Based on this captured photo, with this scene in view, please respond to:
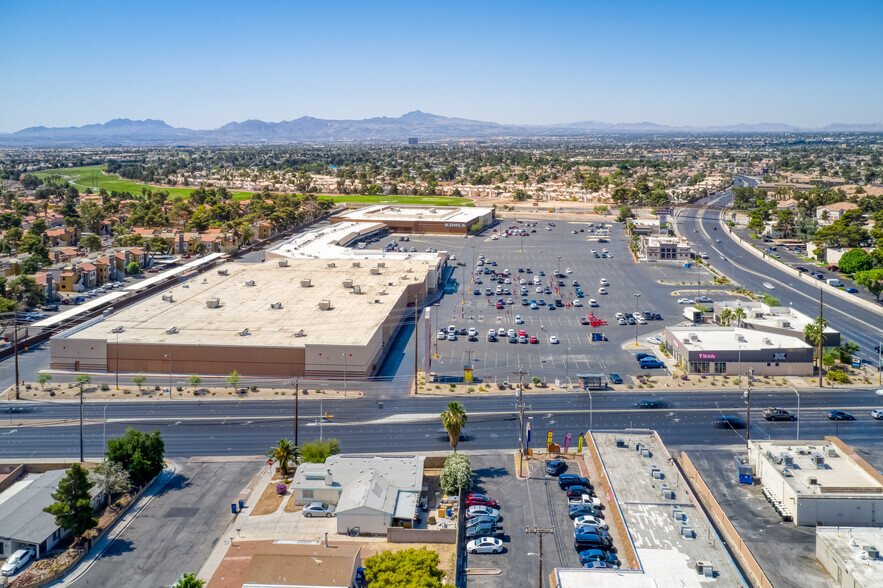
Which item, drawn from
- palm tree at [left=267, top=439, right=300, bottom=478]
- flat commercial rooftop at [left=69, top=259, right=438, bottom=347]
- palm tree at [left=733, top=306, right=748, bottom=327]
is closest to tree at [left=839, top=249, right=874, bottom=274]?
palm tree at [left=733, top=306, right=748, bottom=327]

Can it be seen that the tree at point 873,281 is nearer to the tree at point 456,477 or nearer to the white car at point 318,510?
the tree at point 456,477

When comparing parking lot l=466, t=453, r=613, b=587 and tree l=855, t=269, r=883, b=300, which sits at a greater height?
tree l=855, t=269, r=883, b=300

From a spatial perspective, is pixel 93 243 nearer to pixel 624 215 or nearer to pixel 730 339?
pixel 730 339

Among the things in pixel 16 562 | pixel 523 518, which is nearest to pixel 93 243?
pixel 16 562

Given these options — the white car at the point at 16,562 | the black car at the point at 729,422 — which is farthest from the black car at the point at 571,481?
the white car at the point at 16,562

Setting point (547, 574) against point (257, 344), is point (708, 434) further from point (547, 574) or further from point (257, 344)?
point (257, 344)

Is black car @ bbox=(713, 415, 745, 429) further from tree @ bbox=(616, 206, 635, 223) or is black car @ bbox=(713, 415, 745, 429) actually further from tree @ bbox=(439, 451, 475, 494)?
tree @ bbox=(616, 206, 635, 223)

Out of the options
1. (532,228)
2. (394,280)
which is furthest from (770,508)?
(532,228)
